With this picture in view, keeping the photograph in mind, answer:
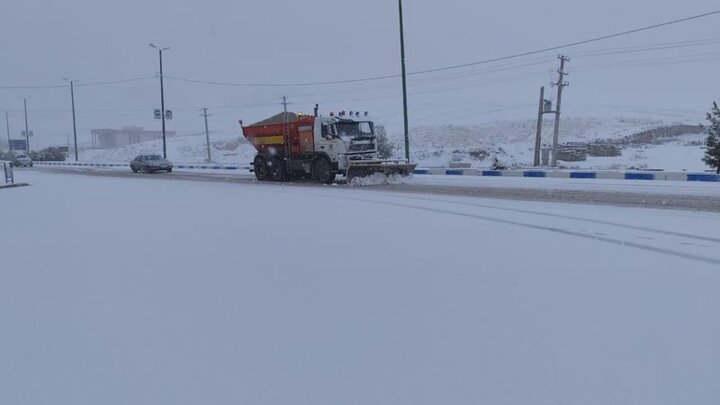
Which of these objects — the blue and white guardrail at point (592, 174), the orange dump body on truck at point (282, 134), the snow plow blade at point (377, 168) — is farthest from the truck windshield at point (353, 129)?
the blue and white guardrail at point (592, 174)

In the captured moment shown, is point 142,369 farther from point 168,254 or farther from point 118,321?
point 168,254

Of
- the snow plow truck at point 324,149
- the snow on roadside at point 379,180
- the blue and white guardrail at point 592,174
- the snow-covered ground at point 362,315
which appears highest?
the snow plow truck at point 324,149

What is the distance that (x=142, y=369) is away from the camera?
154 inches

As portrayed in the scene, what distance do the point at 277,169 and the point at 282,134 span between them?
4.89 ft

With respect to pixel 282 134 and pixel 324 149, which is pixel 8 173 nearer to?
pixel 282 134

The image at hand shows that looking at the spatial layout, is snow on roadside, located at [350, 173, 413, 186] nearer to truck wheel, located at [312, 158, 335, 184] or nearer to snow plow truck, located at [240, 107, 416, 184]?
snow plow truck, located at [240, 107, 416, 184]

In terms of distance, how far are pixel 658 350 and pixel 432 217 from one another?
7003 millimetres

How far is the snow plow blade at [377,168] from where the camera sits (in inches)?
826

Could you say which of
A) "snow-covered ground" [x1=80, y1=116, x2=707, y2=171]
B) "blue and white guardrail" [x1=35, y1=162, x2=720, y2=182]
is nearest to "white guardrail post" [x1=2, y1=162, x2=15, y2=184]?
"blue and white guardrail" [x1=35, y1=162, x2=720, y2=182]

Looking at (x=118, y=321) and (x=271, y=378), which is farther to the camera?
(x=118, y=321)

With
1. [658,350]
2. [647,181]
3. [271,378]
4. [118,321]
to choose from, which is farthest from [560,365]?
[647,181]

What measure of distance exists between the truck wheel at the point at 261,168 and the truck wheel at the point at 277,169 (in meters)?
0.49

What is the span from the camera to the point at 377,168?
21.4m

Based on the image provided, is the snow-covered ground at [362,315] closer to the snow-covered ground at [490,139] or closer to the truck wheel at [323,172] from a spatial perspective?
the truck wheel at [323,172]
